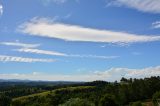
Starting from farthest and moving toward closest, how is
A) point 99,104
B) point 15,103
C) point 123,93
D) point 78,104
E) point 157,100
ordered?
point 123,93, point 15,103, point 99,104, point 157,100, point 78,104

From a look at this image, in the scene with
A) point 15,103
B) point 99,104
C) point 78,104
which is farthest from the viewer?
point 15,103

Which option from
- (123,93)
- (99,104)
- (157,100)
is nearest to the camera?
(157,100)

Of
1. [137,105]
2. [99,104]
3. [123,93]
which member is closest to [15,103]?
[99,104]

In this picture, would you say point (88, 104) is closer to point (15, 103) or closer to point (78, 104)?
point (78, 104)

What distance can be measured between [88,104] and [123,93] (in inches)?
3202

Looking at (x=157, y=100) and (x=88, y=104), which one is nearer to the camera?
(x=88, y=104)

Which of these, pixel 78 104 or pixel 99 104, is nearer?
pixel 78 104

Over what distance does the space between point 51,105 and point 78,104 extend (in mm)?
52520

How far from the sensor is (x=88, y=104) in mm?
120875

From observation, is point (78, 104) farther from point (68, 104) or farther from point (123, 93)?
point (123, 93)

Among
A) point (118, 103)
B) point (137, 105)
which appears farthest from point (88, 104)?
point (118, 103)

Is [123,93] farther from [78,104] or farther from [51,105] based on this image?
[78,104]

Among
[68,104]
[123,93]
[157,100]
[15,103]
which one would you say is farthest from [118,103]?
[68,104]

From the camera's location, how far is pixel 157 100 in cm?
14838
